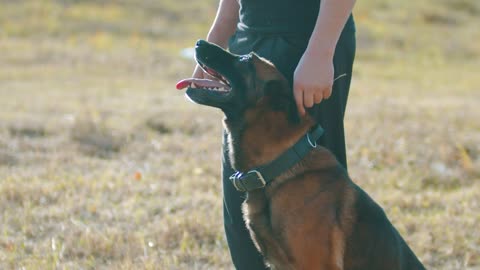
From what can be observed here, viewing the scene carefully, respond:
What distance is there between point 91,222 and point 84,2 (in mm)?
20984

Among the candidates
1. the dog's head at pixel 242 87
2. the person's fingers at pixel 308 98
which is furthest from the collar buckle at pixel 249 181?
the person's fingers at pixel 308 98

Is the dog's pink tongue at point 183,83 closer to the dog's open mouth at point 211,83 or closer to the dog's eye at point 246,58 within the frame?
the dog's open mouth at point 211,83

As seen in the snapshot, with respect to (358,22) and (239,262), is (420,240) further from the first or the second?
(358,22)

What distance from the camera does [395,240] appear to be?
Result: 11.7ft

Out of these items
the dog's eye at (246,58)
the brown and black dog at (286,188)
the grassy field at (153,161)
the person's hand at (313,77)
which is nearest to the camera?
the person's hand at (313,77)

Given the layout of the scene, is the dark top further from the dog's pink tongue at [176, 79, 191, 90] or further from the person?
the dog's pink tongue at [176, 79, 191, 90]

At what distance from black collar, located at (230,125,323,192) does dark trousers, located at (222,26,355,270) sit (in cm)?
26

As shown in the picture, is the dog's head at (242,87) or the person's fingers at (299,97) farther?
the dog's head at (242,87)

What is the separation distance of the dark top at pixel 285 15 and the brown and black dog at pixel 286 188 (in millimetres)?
199

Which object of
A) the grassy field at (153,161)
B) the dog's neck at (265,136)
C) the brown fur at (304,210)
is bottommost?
the grassy field at (153,161)

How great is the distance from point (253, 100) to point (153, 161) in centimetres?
463

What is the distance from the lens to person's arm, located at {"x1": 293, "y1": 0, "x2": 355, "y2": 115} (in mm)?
3250

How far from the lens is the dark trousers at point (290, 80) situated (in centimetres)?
360

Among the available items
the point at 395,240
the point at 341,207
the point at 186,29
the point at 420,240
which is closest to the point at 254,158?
the point at 341,207
